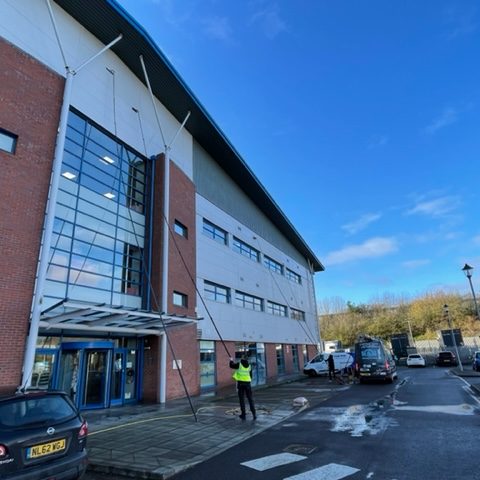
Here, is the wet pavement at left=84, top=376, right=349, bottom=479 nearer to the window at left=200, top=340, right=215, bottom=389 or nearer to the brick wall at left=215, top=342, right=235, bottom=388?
the window at left=200, top=340, right=215, bottom=389

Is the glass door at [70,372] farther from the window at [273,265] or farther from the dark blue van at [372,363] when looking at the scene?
the window at [273,265]

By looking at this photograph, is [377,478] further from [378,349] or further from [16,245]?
[378,349]

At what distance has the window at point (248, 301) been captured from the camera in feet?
84.1

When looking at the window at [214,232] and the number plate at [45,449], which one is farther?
the window at [214,232]

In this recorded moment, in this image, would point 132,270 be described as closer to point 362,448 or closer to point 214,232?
point 214,232

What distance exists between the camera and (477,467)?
5.71 metres

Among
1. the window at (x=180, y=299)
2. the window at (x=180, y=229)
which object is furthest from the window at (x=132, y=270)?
the window at (x=180, y=229)

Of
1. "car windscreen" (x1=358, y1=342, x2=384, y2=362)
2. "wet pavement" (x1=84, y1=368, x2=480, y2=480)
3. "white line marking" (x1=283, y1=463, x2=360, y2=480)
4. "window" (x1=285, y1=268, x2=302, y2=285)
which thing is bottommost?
"white line marking" (x1=283, y1=463, x2=360, y2=480)

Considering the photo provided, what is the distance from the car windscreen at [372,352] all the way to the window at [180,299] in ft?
35.1

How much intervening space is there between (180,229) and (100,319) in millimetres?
7801

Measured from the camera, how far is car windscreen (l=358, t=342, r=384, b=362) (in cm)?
2133

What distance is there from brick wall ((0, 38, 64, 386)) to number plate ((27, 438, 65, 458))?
237 inches

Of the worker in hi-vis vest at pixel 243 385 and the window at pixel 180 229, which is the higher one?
the window at pixel 180 229

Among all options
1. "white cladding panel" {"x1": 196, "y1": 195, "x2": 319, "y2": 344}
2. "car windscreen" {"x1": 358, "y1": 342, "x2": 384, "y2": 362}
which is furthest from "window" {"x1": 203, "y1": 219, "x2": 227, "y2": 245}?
"car windscreen" {"x1": 358, "y1": 342, "x2": 384, "y2": 362}
